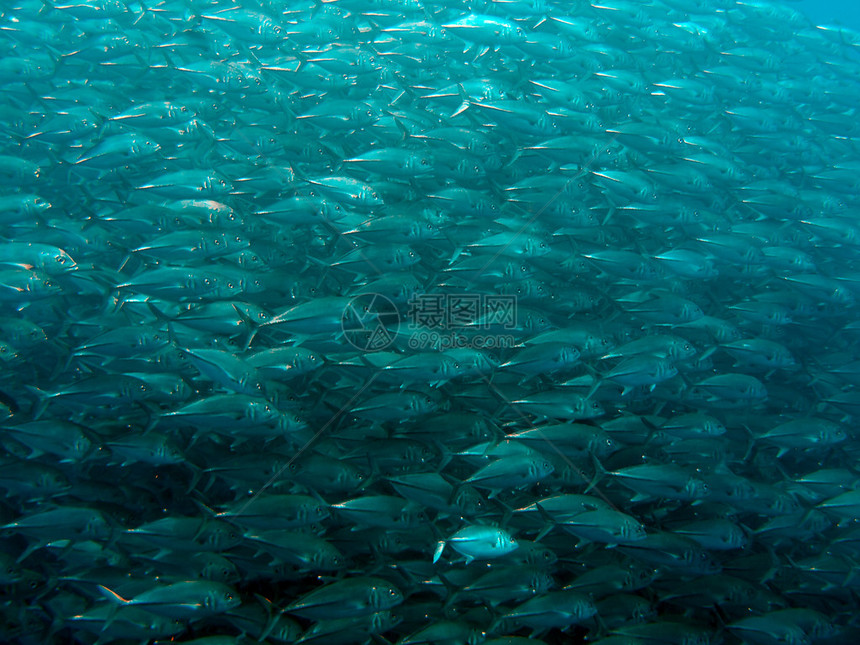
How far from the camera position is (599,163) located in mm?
5621

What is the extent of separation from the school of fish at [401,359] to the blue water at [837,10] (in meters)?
37.8

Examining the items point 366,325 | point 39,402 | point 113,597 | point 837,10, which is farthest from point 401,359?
point 837,10

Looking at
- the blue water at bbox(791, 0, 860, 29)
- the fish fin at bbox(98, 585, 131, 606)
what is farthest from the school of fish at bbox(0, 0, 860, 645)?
the blue water at bbox(791, 0, 860, 29)

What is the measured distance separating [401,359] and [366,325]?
1.60ft

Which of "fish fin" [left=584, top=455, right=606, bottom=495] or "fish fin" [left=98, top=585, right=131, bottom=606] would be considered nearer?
"fish fin" [left=98, top=585, right=131, bottom=606]

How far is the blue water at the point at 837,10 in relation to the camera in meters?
31.5

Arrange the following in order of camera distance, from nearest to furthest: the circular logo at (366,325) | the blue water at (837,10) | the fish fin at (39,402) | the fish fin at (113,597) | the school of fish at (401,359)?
1. the fish fin at (113,597)
2. the school of fish at (401,359)
3. the fish fin at (39,402)
4. the circular logo at (366,325)
5. the blue water at (837,10)

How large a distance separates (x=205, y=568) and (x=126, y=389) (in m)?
1.44

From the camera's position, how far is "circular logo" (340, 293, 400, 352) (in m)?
3.75

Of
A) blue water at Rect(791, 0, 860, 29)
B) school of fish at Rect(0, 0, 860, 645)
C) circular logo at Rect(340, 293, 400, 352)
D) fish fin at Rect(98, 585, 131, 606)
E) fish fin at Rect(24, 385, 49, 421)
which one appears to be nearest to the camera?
fish fin at Rect(98, 585, 131, 606)

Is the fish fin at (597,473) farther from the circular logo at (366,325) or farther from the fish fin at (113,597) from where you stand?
the fish fin at (113,597)

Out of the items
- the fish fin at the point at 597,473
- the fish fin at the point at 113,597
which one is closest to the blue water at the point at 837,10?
the fish fin at the point at 597,473

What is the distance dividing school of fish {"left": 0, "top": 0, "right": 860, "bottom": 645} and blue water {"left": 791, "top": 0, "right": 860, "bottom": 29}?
37845mm

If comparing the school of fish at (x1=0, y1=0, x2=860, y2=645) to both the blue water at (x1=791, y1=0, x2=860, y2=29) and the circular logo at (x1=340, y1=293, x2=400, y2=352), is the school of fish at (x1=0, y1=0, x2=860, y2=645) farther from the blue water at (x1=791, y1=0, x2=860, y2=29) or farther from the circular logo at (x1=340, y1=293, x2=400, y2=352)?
the blue water at (x1=791, y1=0, x2=860, y2=29)
